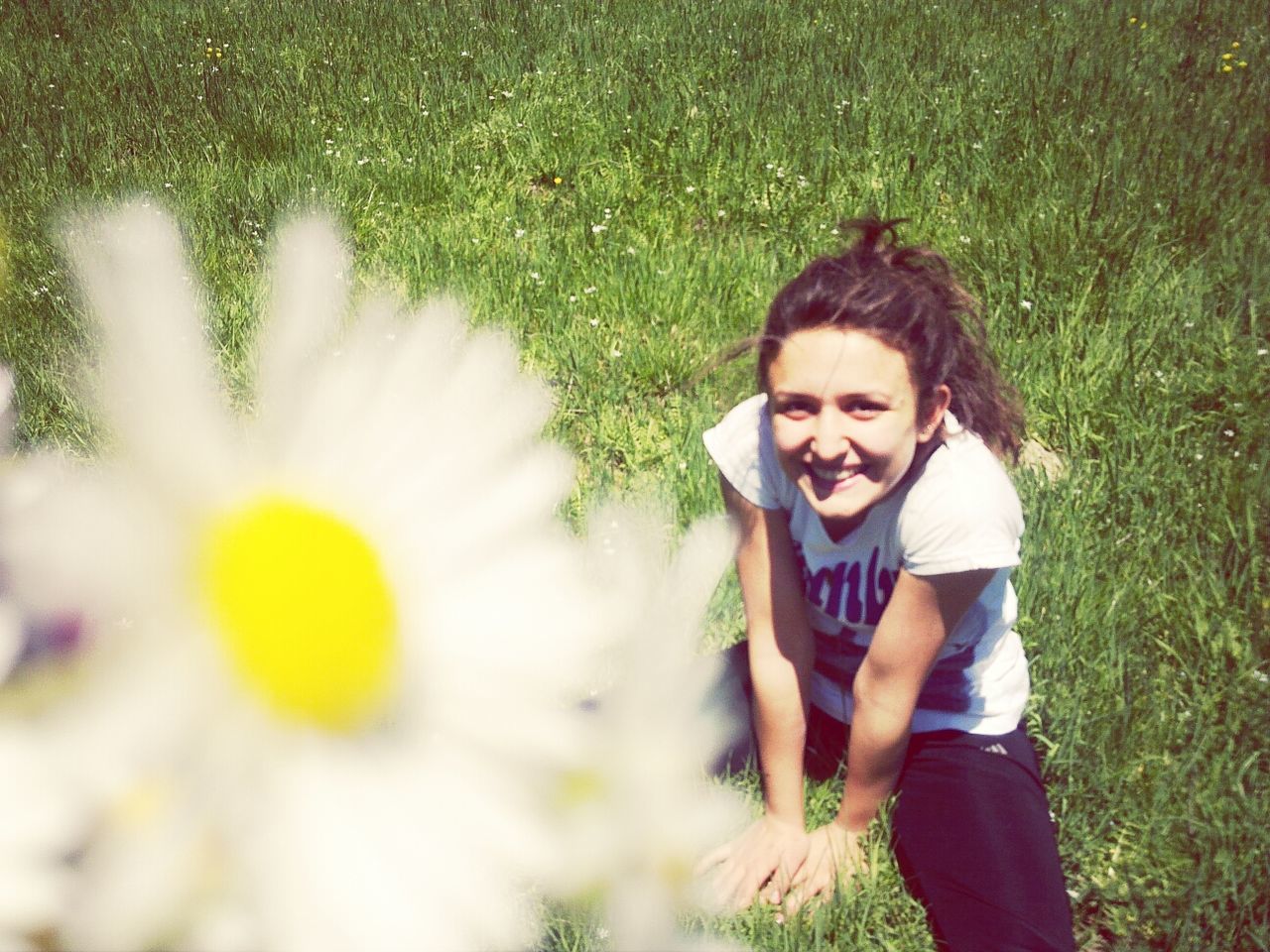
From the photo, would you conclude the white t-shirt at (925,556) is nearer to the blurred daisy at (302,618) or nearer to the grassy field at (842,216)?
the grassy field at (842,216)

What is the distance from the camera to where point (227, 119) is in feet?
3.45

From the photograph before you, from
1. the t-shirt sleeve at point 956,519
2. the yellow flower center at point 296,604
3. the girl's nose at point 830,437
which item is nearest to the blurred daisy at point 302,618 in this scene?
the yellow flower center at point 296,604

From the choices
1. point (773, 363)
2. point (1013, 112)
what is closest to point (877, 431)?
point (773, 363)

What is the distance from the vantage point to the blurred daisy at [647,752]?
113mm

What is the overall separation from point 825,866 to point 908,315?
0.53m

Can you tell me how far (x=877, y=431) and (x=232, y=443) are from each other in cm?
76

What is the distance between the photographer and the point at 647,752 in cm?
11

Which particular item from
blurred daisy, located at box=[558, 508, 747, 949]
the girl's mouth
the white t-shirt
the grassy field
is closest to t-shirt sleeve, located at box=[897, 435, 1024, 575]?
the white t-shirt

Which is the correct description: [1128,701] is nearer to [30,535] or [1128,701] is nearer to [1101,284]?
[1101,284]

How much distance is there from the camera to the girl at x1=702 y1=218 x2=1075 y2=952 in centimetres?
86

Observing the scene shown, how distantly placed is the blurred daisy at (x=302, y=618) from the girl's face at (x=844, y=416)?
2.35 ft

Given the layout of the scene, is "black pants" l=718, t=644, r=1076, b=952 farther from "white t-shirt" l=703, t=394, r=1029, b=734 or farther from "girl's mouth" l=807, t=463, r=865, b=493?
"girl's mouth" l=807, t=463, r=865, b=493

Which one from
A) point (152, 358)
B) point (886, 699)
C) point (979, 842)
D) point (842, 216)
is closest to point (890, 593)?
point (886, 699)

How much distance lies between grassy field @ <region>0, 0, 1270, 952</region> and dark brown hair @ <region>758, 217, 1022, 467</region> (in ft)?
0.91
